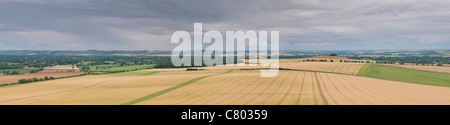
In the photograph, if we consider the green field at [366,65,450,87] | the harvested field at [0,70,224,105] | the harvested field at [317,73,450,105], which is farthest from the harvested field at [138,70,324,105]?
the green field at [366,65,450,87]

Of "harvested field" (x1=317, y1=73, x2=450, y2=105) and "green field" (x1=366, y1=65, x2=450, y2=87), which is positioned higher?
"harvested field" (x1=317, y1=73, x2=450, y2=105)

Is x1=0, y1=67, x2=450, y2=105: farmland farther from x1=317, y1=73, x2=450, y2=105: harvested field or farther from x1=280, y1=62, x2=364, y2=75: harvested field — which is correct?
x1=280, y1=62, x2=364, y2=75: harvested field

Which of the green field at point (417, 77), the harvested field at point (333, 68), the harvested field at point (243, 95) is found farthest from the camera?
the harvested field at point (333, 68)

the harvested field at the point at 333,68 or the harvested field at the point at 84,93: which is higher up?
the harvested field at the point at 333,68

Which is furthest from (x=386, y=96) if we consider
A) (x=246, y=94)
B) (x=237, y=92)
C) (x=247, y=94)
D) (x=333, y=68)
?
(x=333, y=68)

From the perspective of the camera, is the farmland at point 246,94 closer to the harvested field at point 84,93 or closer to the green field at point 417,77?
the harvested field at point 84,93

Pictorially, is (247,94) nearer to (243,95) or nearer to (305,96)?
(243,95)

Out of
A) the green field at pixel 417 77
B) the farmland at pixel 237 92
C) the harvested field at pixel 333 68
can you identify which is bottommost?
the green field at pixel 417 77

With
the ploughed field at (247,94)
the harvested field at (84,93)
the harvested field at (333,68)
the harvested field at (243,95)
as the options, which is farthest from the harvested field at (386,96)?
the harvested field at (333,68)
